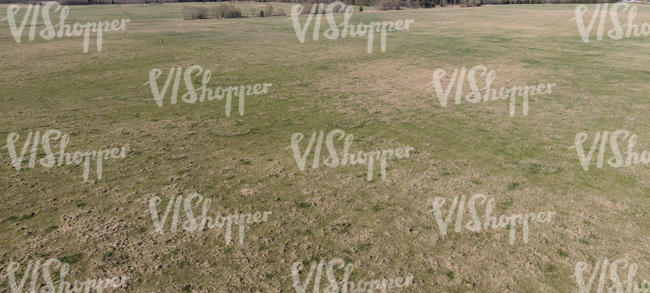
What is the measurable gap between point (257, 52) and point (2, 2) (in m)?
112

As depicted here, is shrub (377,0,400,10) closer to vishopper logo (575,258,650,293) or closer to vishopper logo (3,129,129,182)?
vishopper logo (3,129,129,182)

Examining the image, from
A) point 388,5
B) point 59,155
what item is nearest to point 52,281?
point 59,155

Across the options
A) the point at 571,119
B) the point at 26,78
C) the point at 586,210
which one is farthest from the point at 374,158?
the point at 26,78

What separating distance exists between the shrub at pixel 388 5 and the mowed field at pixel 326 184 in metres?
66.1

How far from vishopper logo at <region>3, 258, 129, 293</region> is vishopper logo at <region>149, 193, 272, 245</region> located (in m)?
1.33

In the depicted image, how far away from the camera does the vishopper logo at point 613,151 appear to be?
9.26 meters

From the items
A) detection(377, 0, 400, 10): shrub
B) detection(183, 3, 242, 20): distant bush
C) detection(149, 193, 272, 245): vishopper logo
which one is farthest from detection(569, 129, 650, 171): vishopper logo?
detection(377, 0, 400, 10): shrub

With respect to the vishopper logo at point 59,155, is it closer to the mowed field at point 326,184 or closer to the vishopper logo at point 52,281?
the mowed field at point 326,184

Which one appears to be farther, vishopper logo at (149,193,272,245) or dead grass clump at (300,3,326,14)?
dead grass clump at (300,3,326,14)

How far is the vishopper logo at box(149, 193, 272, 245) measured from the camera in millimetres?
6867

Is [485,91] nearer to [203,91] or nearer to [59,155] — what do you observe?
[203,91]

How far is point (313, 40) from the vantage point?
34281 mm

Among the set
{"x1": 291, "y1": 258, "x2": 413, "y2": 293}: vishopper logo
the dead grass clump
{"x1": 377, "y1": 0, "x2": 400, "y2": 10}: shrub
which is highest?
{"x1": 377, "y1": 0, "x2": 400, "y2": 10}: shrub

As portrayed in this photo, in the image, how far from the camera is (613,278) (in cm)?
566
